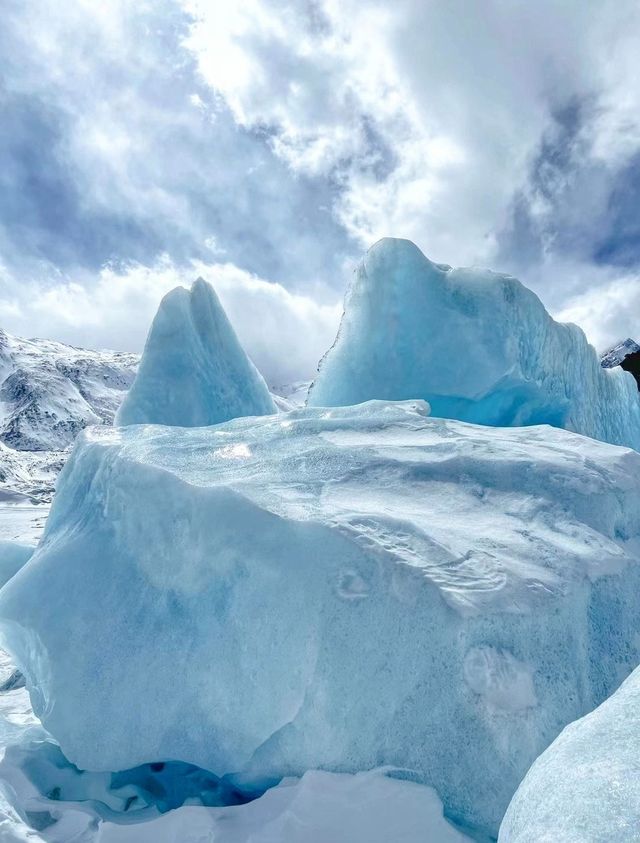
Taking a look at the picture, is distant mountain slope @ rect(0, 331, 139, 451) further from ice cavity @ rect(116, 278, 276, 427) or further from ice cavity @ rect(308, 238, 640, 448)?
ice cavity @ rect(308, 238, 640, 448)

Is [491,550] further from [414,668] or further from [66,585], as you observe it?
[66,585]

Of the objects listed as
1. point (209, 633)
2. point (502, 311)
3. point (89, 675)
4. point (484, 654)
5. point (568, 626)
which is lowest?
point (89, 675)

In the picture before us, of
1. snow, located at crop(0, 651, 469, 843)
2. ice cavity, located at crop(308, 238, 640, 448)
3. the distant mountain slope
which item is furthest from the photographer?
the distant mountain slope

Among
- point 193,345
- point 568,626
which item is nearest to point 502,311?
point 193,345

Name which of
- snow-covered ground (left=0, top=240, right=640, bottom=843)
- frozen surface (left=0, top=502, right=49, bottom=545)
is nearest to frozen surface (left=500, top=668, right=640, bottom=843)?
snow-covered ground (left=0, top=240, right=640, bottom=843)

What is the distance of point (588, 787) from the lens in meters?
1.17

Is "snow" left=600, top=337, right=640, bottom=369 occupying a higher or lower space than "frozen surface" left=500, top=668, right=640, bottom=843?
higher

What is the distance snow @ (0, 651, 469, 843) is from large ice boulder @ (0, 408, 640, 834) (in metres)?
0.10

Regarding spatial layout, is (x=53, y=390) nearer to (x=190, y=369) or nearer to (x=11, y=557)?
(x=190, y=369)

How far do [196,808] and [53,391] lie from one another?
353 feet

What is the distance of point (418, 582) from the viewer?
80.4 inches

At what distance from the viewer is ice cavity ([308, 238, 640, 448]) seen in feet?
17.6

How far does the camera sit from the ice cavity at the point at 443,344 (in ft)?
17.6

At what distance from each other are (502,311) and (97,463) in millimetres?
4068
